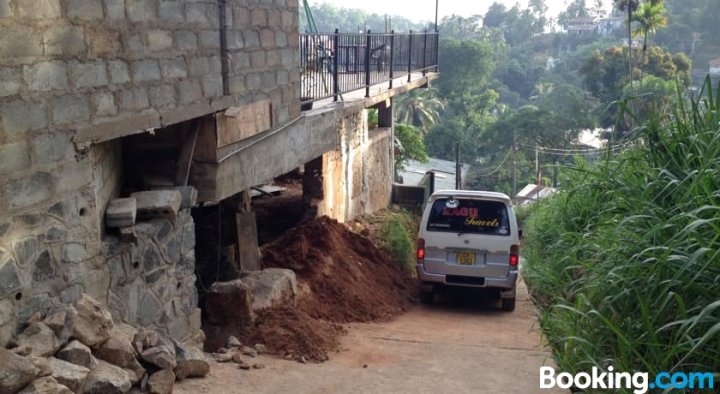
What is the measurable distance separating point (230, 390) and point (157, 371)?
64 centimetres

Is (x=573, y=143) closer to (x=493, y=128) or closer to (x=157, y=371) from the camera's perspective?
(x=493, y=128)

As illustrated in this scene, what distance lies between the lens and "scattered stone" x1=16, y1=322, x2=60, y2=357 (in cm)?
402

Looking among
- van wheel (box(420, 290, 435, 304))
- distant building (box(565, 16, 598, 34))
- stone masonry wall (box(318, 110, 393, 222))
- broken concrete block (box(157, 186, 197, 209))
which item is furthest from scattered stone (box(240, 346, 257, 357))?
distant building (box(565, 16, 598, 34))

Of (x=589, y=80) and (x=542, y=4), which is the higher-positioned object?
(x=542, y=4)

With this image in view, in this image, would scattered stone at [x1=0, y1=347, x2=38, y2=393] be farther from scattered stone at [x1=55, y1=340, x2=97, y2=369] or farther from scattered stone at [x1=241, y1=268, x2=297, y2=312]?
scattered stone at [x1=241, y1=268, x2=297, y2=312]

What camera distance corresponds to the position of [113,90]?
16.6 feet

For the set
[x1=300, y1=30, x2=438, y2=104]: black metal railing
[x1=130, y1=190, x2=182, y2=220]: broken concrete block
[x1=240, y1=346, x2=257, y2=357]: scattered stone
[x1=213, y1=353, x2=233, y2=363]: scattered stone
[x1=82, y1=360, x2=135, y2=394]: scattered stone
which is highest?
[x1=300, y1=30, x2=438, y2=104]: black metal railing

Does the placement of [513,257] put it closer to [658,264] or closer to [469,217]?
[469,217]

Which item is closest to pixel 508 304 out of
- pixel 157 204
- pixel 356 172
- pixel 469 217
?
pixel 469 217

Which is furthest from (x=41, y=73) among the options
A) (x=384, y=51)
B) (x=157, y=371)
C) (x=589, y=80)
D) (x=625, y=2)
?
(x=589, y=80)

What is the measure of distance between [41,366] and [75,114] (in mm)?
1594

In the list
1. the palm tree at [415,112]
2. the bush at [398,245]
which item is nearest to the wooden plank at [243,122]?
the bush at [398,245]
